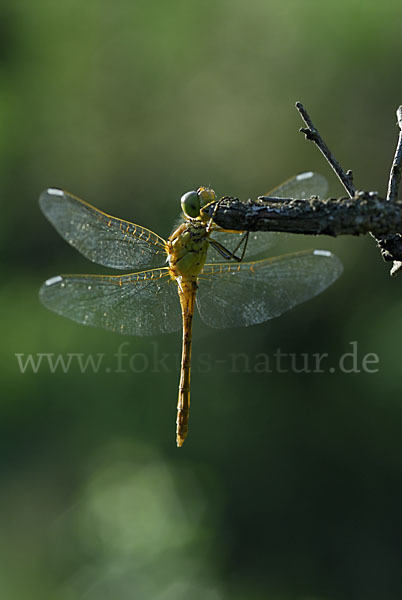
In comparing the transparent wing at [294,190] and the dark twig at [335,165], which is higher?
the transparent wing at [294,190]

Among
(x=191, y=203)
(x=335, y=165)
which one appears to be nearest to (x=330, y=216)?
(x=335, y=165)

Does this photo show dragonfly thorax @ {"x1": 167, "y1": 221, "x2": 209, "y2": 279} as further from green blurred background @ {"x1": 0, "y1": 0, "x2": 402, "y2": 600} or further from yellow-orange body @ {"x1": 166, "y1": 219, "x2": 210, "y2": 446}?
green blurred background @ {"x1": 0, "y1": 0, "x2": 402, "y2": 600}

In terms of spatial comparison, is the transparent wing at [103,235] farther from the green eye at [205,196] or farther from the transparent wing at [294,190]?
the green eye at [205,196]

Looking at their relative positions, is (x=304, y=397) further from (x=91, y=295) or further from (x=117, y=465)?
(x=91, y=295)

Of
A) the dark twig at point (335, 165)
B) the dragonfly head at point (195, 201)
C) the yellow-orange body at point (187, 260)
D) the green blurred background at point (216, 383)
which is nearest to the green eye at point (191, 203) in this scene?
the dragonfly head at point (195, 201)

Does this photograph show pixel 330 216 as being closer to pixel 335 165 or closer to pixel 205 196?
pixel 335 165

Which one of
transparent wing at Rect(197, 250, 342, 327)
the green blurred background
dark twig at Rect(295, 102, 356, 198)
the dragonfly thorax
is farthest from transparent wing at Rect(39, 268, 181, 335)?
the green blurred background
